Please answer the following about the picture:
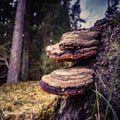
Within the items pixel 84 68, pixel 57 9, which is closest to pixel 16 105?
pixel 84 68

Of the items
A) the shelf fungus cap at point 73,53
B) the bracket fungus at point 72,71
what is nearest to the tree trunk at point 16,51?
the bracket fungus at point 72,71

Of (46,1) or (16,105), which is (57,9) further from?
(16,105)

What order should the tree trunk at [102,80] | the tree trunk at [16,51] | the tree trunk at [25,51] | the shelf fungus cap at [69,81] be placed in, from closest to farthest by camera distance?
the shelf fungus cap at [69,81] → the tree trunk at [102,80] → the tree trunk at [16,51] → the tree trunk at [25,51]

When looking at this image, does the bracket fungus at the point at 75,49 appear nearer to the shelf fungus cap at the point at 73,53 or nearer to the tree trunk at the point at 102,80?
the shelf fungus cap at the point at 73,53

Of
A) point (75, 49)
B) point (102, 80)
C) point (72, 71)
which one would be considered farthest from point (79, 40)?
point (102, 80)

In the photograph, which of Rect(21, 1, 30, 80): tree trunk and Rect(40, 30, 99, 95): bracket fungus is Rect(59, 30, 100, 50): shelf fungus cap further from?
Rect(21, 1, 30, 80): tree trunk

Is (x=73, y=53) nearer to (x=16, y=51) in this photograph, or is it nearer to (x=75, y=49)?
(x=75, y=49)
